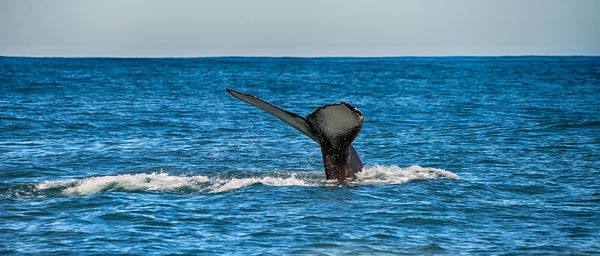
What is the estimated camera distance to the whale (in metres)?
8.92

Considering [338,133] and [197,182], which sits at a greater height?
[338,133]

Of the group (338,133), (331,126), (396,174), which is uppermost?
(331,126)

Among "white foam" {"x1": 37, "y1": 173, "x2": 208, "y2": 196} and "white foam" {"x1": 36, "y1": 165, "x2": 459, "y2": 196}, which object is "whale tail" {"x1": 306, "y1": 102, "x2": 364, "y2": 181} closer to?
"white foam" {"x1": 36, "y1": 165, "x2": 459, "y2": 196}

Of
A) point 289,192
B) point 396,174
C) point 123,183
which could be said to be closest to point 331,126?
point 289,192

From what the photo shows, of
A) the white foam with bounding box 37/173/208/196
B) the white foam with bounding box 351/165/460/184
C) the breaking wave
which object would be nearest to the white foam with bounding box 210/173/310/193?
the breaking wave

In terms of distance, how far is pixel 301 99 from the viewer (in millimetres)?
38250

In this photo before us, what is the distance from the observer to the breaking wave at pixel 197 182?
10.6 m

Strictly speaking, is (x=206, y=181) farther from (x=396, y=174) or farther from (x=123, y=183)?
(x=396, y=174)

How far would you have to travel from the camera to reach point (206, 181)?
11477 millimetres

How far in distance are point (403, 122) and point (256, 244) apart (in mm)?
16771

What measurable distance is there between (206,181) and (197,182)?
0.22 metres

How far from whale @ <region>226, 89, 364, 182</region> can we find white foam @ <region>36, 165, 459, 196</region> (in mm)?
358

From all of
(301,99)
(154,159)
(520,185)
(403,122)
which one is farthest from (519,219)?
(301,99)

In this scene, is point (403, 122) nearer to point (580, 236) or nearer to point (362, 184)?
point (362, 184)
